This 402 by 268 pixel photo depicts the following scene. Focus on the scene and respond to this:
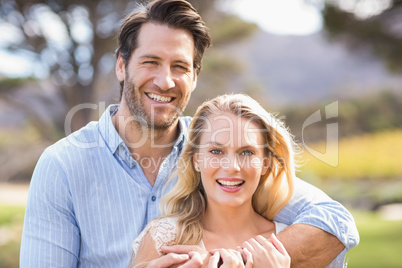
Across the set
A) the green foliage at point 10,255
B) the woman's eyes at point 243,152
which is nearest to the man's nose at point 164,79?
the woman's eyes at point 243,152

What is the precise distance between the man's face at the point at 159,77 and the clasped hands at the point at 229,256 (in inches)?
33.4

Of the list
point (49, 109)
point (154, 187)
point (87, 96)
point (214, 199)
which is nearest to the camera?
point (214, 199)

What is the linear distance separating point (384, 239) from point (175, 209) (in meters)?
6.85

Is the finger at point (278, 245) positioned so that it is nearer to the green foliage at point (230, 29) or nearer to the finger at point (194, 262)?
the finger at point (194, 262)

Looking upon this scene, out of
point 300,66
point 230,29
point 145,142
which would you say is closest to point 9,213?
point 230,29

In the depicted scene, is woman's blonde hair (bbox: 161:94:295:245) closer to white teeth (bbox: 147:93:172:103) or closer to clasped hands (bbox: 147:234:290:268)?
clasped hands (bbox: 147:234:290:268)

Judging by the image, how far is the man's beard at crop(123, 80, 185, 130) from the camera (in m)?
2.88

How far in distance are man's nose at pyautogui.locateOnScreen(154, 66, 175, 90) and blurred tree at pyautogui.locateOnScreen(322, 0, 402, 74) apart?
5.42 m

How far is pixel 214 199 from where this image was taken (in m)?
2.47

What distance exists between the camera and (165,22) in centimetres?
295

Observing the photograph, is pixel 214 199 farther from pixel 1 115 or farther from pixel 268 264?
pixel 1 115

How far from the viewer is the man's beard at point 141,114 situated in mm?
2877

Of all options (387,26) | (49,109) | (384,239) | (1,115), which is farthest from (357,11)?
(1,115)

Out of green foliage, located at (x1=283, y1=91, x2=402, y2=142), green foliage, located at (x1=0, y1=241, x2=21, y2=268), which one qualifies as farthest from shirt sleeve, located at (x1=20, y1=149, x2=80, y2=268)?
green foliage, located at (x1=283, y1=91, x2=402, y2=142)
